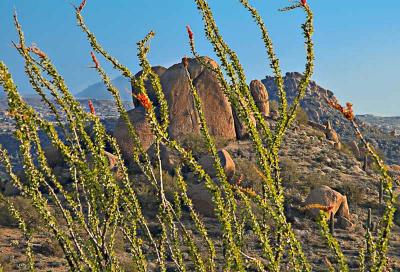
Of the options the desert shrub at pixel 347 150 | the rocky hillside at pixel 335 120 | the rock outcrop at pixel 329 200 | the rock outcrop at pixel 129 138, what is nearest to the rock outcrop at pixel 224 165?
the rock outcrop at pixel 329 200

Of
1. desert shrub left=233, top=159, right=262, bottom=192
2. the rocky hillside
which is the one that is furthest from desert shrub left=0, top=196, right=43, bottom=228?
the rocky hillside

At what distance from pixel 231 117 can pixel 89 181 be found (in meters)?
22.1

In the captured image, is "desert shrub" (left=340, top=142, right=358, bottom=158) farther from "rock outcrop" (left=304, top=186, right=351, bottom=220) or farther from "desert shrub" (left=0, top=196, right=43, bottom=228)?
"desert shrub" (left=0, top=196, right=43, bottom=228)

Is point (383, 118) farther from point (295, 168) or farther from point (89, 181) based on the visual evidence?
point (89, 181)

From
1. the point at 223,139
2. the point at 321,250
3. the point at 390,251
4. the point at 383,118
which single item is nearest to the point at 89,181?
the point at 321,250

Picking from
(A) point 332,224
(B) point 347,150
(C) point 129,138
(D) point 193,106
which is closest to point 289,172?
(A) point 332,224

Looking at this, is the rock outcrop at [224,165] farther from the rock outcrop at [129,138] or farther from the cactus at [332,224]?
the cactus at [332,224]

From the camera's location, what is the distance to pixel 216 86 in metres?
26.1

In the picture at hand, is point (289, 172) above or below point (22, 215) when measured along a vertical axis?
above

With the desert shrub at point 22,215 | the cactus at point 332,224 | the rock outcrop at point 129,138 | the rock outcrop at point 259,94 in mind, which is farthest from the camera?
the rock outcrop at point 259,94

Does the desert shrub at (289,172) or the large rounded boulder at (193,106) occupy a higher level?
the large rounded boulder at (193,106)

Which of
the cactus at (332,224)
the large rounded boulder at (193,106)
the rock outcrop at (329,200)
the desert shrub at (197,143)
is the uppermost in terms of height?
the large rounded boulder at (193,106)

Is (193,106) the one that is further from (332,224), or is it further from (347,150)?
(332,224)

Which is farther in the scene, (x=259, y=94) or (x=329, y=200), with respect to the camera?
(x=259, y=94)
